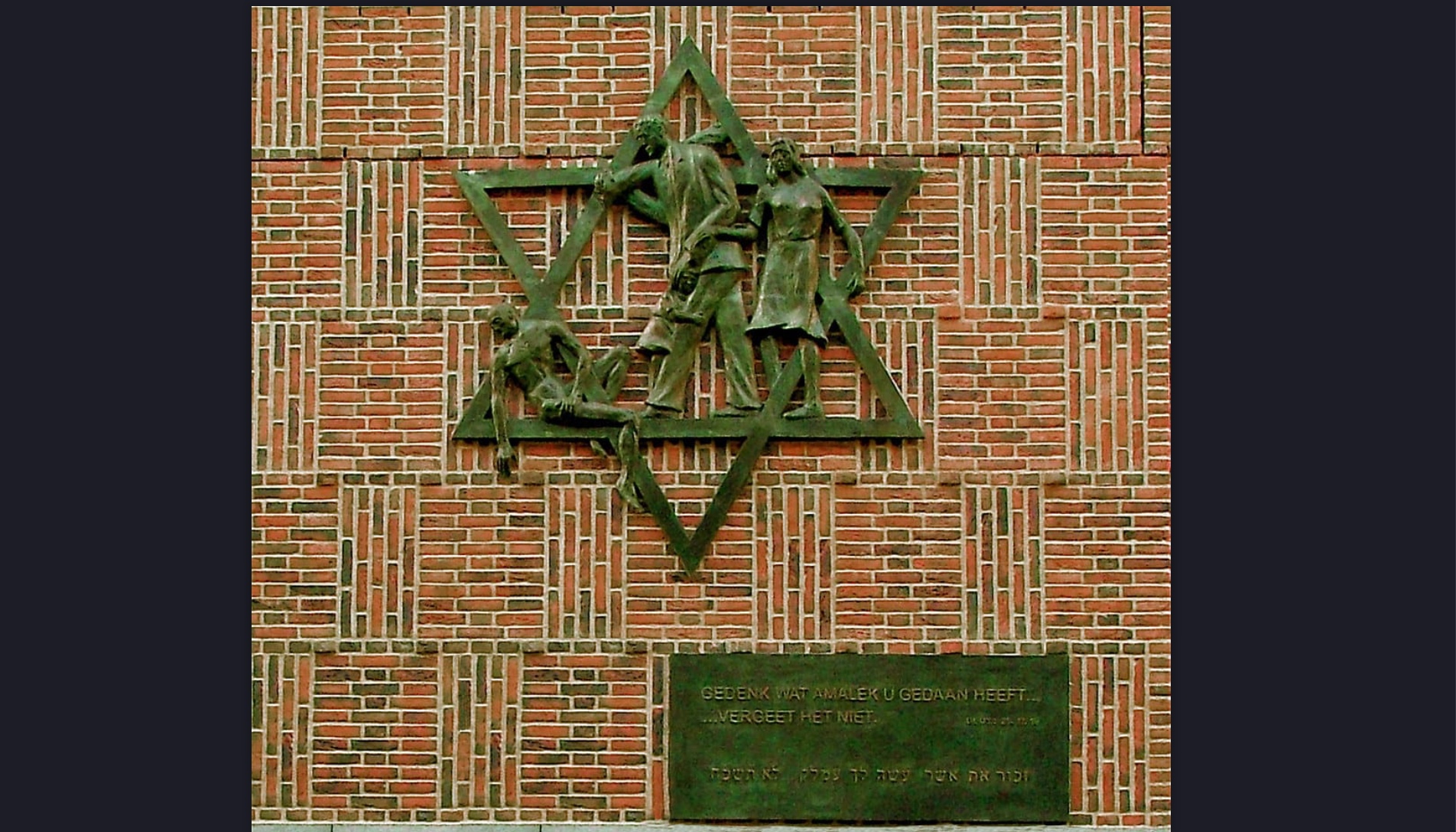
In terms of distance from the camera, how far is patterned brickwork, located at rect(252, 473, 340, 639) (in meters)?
10.7

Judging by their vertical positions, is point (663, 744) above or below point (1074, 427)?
below

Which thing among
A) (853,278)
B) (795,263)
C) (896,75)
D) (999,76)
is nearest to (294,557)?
(795,263)

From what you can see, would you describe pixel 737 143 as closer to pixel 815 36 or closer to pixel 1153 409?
pixel 815 36

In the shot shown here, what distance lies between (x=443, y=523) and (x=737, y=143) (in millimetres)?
2585

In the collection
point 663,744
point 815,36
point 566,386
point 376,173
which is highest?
point 815,36

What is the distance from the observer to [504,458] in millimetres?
10617

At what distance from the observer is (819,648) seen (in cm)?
1059

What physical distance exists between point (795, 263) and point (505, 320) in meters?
1.58

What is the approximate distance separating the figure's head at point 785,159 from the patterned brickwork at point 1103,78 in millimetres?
1476

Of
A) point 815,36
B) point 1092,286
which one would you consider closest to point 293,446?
point 815,36

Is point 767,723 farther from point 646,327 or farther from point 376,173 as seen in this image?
point 376,173

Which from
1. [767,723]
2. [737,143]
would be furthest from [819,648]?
[737,143]

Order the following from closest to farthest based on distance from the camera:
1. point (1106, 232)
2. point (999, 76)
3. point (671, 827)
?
point (671, 827) → point (1106, 232) → point (999, 76)

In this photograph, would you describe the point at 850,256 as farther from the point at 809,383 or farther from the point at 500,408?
the point at 500,408
